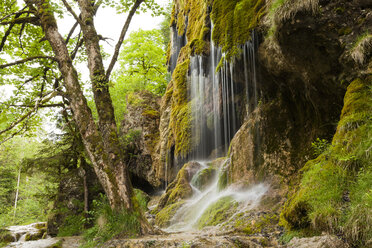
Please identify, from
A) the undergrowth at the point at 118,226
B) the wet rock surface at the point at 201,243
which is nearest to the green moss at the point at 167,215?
the undergrowth at the point at 118,226

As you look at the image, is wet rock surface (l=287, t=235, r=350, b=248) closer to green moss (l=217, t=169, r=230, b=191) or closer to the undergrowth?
the undergrowth

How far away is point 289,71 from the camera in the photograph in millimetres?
6617

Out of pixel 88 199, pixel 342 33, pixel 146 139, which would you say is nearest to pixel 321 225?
pixel 342 33

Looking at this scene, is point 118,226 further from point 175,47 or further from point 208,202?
point 175,47

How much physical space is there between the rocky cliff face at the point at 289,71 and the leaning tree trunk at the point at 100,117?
3.13 meters

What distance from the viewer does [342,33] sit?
5148mm

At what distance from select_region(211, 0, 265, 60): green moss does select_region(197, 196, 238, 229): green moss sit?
430 centimetres

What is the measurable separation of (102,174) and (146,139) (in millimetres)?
13675

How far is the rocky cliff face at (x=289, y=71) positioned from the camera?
496 centimetres

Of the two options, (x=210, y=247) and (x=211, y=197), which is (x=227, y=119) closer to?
(x=211, y=197)

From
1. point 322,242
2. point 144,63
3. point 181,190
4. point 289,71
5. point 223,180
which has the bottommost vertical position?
point 322,242

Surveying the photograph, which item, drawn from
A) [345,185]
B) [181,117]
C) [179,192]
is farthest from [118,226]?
[181,117]

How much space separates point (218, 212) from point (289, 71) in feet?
13.9

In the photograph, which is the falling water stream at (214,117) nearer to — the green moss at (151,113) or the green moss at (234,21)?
the green moss at (234,21)
